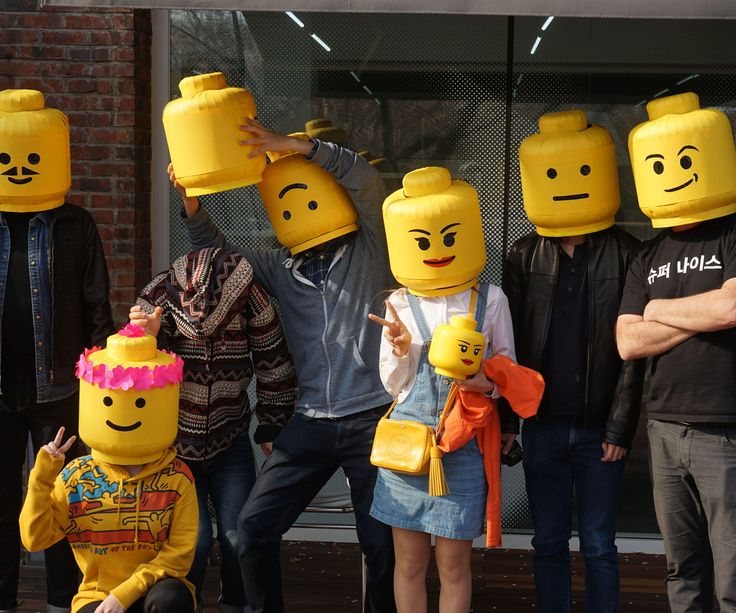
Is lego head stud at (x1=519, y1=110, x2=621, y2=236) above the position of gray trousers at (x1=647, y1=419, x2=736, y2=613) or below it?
above

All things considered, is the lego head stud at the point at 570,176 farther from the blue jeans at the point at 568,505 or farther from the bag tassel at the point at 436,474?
the bag tassel at the point at 436,474

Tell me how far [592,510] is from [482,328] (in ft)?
2.73

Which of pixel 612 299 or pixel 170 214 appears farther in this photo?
pixel 170 214

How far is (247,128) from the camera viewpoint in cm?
396

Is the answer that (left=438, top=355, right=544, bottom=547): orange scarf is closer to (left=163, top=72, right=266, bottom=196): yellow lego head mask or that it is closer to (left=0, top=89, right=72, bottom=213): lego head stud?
(left=163, top=72, right=266, bottom=196): yellow lego head mask

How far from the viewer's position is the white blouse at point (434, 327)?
149 inches

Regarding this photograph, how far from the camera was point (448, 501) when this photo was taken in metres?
3.73

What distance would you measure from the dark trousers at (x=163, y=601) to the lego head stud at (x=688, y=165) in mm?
2109

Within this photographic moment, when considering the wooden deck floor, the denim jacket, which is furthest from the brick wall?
the wooden deck floor

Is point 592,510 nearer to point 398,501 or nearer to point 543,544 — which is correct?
point 543,544

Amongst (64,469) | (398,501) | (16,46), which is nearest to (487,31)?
(16,46)

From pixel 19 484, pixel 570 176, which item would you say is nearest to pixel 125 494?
pixel 19 484

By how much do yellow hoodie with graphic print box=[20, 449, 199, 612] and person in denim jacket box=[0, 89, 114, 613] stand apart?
2.16 feet

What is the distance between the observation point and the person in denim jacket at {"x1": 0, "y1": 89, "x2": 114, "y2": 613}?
13.6 ft
